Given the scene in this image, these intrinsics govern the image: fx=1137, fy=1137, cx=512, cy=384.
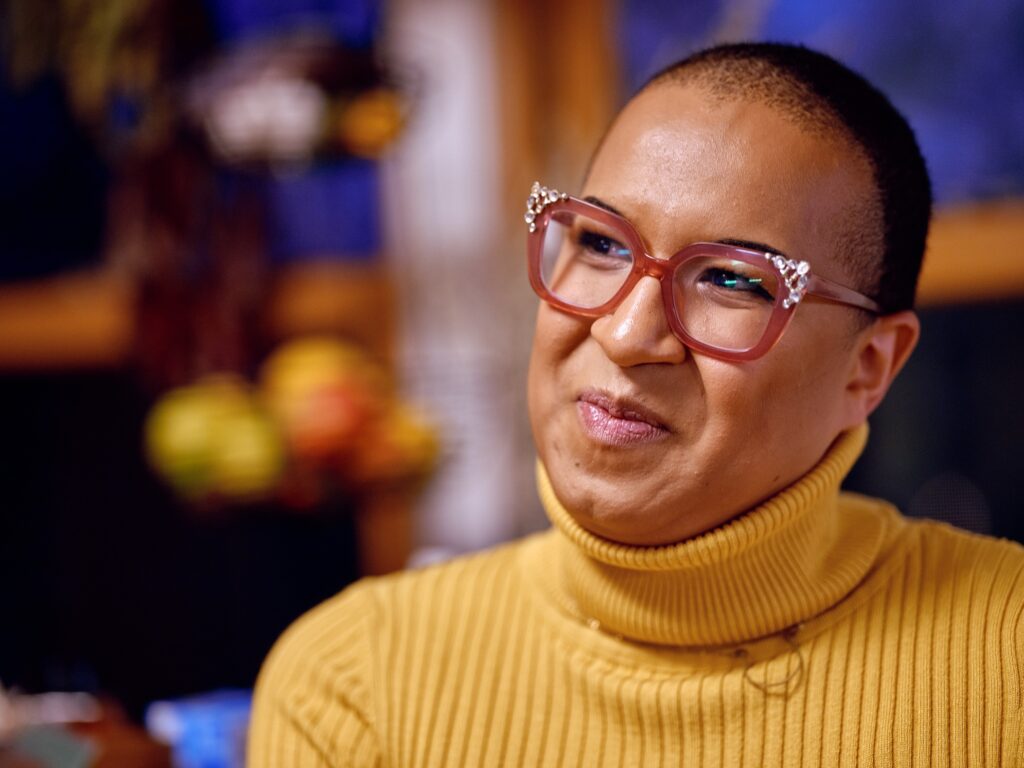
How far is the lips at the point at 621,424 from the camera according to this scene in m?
0.86

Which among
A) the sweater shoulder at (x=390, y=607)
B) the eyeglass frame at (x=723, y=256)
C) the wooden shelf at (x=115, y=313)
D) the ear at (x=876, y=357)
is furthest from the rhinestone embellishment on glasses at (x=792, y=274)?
the wooden shelf at (x=115, y=313)

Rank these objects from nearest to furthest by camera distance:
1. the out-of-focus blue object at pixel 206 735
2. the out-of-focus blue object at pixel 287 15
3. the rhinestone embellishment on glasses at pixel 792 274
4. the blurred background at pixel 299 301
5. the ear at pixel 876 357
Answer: the rhinestone embellishment on glasses at pixel 792 274, the ear at pixel 876 357, the out-of-focus blue object at pixel 206 735, the blurred background at pixel 299 301, the out-of-focus blue object at pixel 287 15

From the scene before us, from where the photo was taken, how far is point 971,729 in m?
0.85

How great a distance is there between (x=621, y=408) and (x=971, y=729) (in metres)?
0.35

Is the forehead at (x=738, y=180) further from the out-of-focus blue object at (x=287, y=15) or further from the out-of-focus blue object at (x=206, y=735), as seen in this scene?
A: the out-of-focus blue object at (x=287, y=15)

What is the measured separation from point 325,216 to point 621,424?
175 cm

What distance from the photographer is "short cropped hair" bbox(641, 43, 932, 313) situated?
0.88 m

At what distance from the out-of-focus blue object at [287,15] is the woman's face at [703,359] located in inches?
64.4

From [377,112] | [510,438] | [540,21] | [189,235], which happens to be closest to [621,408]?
[377,112]

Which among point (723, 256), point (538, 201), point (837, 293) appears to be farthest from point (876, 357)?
point (538, 201)

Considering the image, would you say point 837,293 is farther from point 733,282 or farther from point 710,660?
point 710,660

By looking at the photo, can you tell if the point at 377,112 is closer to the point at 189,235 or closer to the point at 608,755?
the point at 189,235

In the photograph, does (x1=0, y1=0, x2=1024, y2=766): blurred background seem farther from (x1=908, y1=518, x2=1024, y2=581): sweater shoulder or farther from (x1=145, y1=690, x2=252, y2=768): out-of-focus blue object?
(x1=908, y1=518, x2=1024, y2=581): sweater shoulder

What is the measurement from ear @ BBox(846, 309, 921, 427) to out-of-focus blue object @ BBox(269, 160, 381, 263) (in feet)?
5.37
